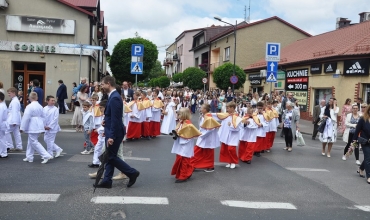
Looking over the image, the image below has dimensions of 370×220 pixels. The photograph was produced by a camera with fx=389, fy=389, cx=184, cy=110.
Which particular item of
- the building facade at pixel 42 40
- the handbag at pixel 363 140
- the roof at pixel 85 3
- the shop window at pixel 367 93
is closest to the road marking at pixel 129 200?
the handbag at pixel 363 140

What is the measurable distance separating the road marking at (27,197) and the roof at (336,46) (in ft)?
59.0

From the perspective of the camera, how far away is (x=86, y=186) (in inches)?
269

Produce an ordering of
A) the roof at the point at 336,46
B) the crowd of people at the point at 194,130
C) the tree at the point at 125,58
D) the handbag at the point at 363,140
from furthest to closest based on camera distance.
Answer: the tree at the point at 125,58 < the roof at the point at 336,46 < the handbag at the point at 363,140 < the crowd of people at the point at 194,130

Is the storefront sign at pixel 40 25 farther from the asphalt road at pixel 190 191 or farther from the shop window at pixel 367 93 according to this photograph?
the shop window at pixel 367 93

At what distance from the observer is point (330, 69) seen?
22609mm

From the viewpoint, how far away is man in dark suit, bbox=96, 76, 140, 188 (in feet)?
21.3

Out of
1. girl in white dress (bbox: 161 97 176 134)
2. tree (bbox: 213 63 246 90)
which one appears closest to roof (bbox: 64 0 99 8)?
tree (bbox: 213 63 246 90)

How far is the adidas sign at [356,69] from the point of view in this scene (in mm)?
20006

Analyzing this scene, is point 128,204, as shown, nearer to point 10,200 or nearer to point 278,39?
point 10,200

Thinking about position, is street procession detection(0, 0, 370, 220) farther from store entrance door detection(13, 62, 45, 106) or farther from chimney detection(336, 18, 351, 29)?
chimney detection(336, 18, 351, 29)

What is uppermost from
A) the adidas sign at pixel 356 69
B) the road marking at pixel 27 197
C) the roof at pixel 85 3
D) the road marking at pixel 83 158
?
the roof at pixel 85 3

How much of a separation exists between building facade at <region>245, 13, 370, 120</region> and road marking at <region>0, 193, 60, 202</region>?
17.9 meters

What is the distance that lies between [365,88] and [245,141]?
12836mm

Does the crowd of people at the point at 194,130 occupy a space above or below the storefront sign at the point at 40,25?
below
